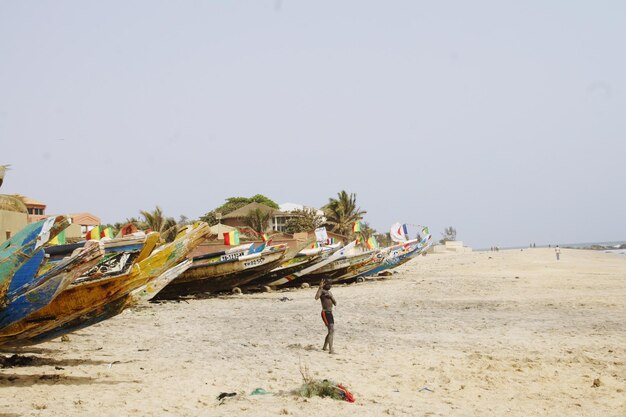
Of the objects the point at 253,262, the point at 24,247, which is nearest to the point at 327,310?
the point at 24,247

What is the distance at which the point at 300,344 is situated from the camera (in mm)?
12297

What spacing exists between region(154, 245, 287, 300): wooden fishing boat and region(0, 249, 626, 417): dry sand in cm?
439

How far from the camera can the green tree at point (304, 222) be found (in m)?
61.3

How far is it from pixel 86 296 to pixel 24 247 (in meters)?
1.55

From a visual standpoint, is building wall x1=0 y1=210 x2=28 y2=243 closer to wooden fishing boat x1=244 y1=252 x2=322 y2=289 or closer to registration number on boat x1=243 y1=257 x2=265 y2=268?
registration number on boat x1=243 y1=257 x2=265 y2=268

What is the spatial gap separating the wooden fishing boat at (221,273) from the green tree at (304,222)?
35.0 meters

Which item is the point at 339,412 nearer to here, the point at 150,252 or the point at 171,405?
the point at 171,405

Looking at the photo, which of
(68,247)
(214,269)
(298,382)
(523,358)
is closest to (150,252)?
(68,247)

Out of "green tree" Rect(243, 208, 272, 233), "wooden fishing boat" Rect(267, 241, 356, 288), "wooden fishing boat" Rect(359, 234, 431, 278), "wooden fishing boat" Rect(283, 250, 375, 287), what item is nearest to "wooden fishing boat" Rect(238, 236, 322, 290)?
"wooden fishing boat" Rect(267, 241, 356, 288)

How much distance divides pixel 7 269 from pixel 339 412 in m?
4.44

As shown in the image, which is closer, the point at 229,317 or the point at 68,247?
the point at 68,247

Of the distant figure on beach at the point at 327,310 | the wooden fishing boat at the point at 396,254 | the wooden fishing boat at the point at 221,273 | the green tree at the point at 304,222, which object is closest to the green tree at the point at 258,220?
the green tree at the point at 304,222

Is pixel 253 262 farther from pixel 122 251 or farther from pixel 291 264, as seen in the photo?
pixel 122 251

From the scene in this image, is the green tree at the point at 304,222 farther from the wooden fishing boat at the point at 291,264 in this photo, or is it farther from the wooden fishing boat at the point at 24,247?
the wooden fishing boat at the point at 24,247
